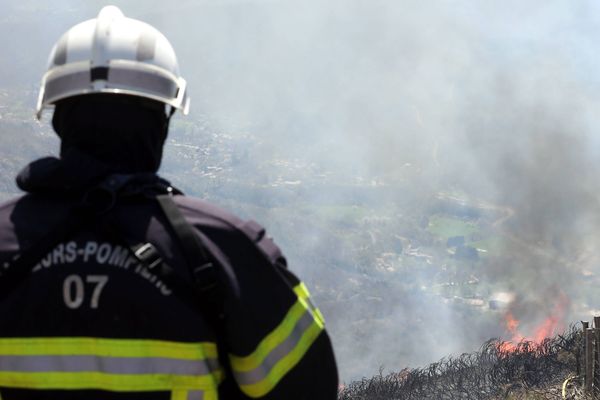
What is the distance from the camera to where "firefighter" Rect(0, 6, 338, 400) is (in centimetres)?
185

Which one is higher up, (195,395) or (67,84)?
(67,84)

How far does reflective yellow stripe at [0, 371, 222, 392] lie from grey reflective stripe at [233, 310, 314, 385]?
9cm

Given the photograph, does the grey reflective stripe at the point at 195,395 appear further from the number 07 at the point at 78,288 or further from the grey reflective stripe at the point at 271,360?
the number 07 at the point at 78,288

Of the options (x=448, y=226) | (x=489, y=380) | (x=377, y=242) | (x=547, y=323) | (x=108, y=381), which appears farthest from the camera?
(x=448, y=226)

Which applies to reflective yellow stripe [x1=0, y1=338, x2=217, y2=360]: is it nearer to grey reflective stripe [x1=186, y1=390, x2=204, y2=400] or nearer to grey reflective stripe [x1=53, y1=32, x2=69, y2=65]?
grey reflective stripe [x1=186, y1=390, x2=204, y2=400]

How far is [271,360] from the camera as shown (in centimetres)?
192

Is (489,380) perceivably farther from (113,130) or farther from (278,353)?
(113,130)

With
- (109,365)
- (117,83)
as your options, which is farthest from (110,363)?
(117,83)

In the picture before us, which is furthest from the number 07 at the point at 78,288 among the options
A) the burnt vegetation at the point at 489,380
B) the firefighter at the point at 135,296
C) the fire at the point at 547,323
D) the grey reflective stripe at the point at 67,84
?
the fire at the point at 547,323

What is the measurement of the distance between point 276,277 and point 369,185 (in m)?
85.8

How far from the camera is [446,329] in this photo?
2384 inches

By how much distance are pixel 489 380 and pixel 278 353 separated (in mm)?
8105

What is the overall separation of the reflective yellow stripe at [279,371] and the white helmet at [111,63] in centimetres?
64

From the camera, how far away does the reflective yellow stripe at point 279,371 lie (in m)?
1.92
